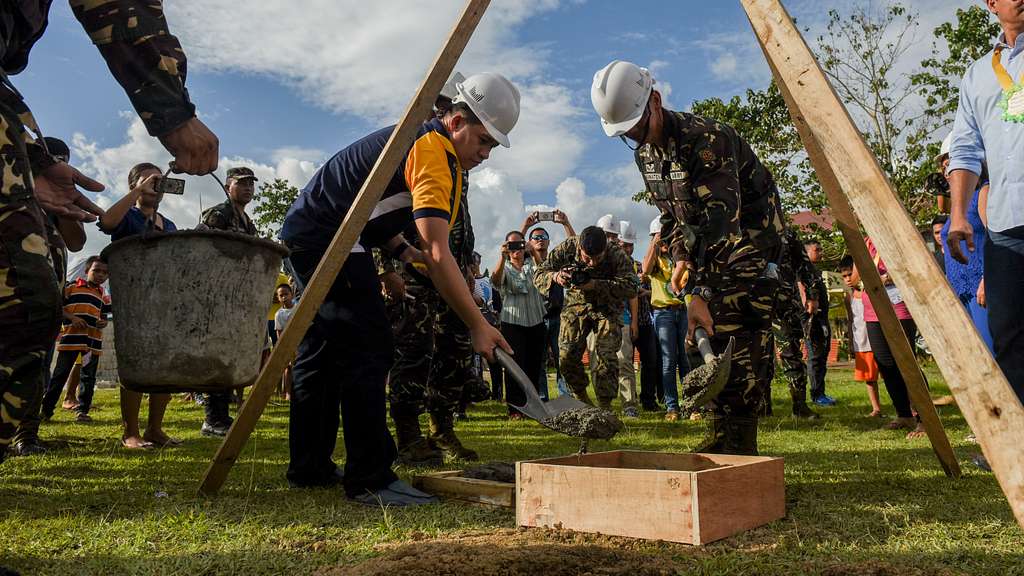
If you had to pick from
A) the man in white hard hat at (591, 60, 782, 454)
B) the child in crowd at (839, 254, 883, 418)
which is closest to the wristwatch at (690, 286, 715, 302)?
the man in white hard hat at (591, 60, 782, 454)

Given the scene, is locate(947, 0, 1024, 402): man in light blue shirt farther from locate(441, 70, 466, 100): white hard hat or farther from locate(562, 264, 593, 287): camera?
locate(562, 264, 593, 287): camera

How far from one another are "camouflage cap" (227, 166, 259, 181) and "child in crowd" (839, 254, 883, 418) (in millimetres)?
5587

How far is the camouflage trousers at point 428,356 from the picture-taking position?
4875 millimetres

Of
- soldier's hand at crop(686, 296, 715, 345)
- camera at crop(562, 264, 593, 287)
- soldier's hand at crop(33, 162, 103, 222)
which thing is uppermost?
camera at crop(562, 264, 593, 287)

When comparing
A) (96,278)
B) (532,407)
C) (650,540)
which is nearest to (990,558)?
(650,540)

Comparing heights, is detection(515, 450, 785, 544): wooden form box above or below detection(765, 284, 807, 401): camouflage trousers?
below

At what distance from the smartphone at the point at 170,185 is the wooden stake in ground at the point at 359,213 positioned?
1.98 ft

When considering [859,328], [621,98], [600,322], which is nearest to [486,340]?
[621,98]

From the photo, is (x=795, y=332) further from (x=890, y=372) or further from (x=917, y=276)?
(x=917, y=276)

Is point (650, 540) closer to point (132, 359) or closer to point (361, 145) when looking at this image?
point (132, 359)

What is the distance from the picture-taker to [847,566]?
6.89 feet

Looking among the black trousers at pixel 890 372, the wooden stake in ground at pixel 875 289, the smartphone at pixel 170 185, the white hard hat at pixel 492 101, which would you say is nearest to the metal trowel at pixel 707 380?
the wooden stake in ground at pixel 875 289

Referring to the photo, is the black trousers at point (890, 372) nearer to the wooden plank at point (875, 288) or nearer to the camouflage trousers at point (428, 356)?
the wooden plank at point (875, 288)

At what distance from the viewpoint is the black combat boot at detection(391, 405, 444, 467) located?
15.5 ft
